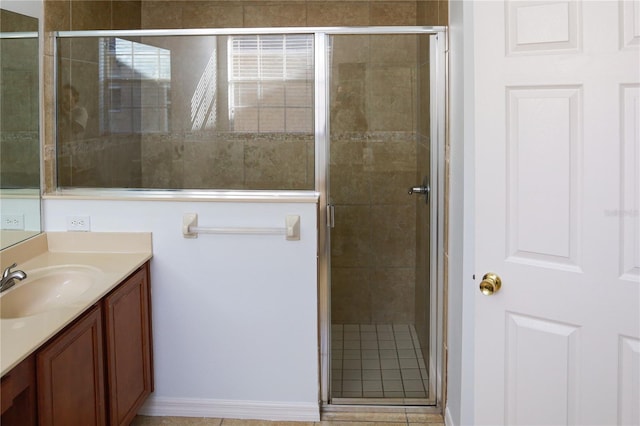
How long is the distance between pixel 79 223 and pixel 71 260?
0.73 feet

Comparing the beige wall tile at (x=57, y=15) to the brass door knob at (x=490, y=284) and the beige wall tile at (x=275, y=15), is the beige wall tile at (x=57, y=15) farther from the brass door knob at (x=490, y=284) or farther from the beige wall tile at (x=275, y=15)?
the brass door knob at (x=490, y=284)

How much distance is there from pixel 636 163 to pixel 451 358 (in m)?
1.31

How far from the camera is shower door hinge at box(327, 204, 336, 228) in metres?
2.95

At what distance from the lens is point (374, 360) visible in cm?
318

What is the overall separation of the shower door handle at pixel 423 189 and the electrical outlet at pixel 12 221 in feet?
5.58

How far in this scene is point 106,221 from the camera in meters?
2.91

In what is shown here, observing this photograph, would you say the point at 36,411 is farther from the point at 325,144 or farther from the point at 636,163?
the point at 636,163

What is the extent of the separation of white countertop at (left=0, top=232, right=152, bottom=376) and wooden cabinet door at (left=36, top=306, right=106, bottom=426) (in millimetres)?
61

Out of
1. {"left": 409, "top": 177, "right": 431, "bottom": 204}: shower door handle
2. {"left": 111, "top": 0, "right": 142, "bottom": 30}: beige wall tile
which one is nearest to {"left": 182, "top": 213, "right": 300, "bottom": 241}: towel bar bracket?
{"left": 409, "top": 177, "right": 431, "bottom": 204}: shower door handle

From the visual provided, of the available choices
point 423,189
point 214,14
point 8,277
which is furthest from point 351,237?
point 214,14

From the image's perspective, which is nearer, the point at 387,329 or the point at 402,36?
the point at 402,36

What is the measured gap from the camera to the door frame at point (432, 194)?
285cm

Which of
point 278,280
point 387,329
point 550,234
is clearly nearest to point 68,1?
point 278,280

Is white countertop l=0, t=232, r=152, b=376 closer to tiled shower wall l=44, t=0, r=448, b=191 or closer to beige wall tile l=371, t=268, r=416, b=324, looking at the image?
beige wall tile l=371, t=268, r=416, b=324
